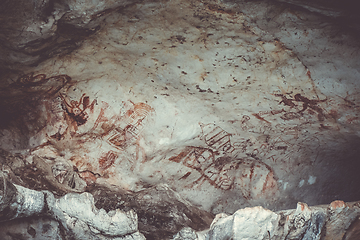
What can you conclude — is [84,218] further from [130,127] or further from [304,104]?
[304,104]

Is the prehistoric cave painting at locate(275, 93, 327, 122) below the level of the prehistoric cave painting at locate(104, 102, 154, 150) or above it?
above

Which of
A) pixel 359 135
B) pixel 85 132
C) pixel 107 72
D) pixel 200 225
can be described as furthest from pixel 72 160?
pixel 359 135

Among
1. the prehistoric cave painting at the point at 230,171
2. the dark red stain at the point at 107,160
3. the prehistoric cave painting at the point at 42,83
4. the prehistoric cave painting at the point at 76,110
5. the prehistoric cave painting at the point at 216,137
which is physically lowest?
the prehistoric cave painting at the point at 230,171

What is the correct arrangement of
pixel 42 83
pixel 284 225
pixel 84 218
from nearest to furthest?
1. pixel 84 218
2. pixel 284 225
3. pixel 42 83

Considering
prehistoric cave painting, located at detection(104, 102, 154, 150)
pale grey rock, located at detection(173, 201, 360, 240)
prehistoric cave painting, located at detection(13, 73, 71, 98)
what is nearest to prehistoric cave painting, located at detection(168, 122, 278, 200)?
prehistoric cave painting, located at detection(104, 102, 154, 150)

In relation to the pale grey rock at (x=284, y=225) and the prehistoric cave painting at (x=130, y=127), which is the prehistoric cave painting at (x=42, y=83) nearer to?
the prehistoric cave painting at (x=130, y=127)

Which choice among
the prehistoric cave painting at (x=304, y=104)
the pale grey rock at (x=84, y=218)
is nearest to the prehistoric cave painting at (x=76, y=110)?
the pale grey rock at (x=84, y=218)

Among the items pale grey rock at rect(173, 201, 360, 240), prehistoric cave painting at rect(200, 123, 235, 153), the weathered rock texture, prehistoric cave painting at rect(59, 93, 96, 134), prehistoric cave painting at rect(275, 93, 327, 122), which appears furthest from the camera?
prehistoric cave painting at rect(200, 123, 235, 153)

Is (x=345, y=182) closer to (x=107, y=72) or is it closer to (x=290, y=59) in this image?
(x=290, y=59)

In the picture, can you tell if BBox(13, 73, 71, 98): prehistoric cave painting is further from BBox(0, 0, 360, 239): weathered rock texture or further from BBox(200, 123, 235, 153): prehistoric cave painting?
BBox(200, 123, 235, 153): prehistoric cave painting

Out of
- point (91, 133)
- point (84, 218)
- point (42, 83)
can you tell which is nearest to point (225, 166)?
point (91, 133)

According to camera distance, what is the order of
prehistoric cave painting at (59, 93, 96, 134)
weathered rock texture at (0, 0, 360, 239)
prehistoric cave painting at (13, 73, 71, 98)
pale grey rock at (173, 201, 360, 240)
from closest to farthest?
1. weathered rock texture at (0, 0, 360, 239)
2. pale grey rock at (173, 201, 360, 240)
3. prehistoric cave painting at (13, 73, 71, 98)
4. prehistoric cave painting at (59, 93, 96, 134)

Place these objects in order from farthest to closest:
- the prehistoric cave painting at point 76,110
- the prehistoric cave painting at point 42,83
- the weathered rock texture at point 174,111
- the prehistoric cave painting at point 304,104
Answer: the prehistoric cave painting at point 76,110 < the prehistoric cave painting at point 304,104 < the prehistoric cave painting at point 42,83 < the weathered rock texture at point 174,111

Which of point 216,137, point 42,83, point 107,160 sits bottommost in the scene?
point 107,160
